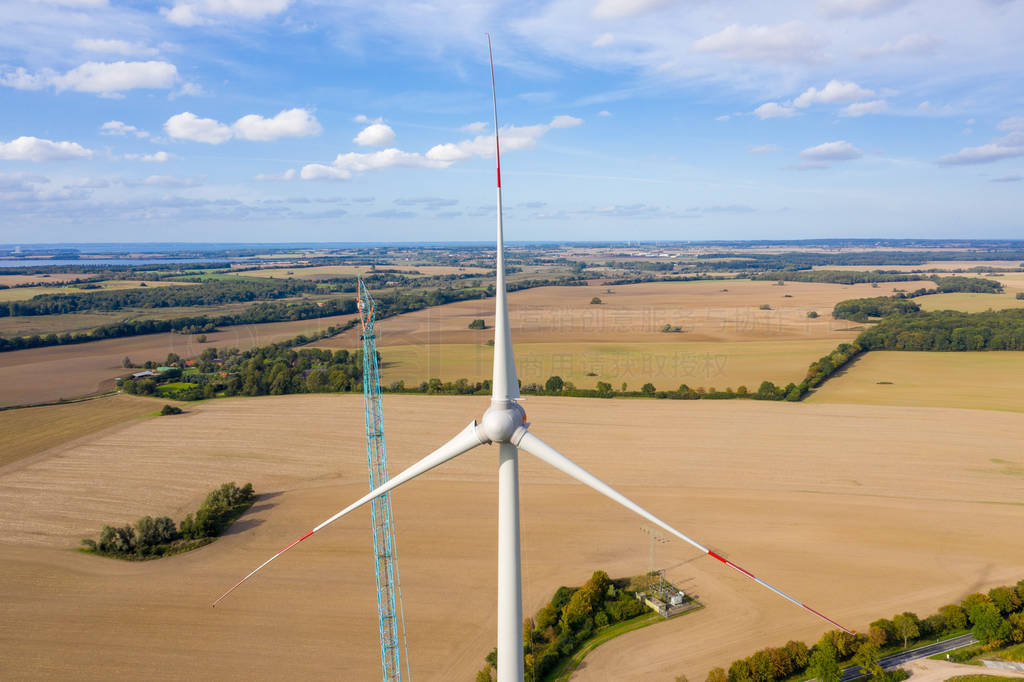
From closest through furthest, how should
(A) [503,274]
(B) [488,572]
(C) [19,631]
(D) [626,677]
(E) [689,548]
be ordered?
1. (A) [503,274]
2. (D) [626,677]
3. (C) [19,631]
4. (B) [488,572]
5. (E) [689,548]

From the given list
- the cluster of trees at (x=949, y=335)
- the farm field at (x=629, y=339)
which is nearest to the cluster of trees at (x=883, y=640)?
the farm field at (x=629, y=339)

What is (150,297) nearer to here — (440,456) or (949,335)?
(440,456)

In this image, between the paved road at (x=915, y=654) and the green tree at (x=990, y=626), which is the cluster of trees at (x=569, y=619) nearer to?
the paved road at (x=915, y=654)

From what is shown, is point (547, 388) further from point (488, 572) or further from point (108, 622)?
point (108, 622)

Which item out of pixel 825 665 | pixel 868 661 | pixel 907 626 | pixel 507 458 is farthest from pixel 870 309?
pixel 507 458

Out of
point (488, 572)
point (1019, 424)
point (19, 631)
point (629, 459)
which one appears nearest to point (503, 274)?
point (488, 572)

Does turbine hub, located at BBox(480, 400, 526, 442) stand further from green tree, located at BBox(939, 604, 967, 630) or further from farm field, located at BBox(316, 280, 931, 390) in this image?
farm field, located at BBox(316, 280, 931, 390)
